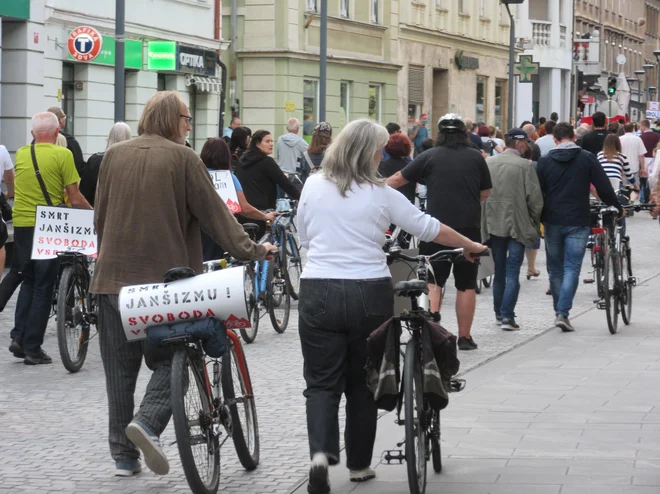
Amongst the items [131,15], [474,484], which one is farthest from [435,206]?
[131,15]

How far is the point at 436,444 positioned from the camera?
23.3 feet

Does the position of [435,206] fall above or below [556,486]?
above

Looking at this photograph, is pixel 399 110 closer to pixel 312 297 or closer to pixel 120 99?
pixel 120 99

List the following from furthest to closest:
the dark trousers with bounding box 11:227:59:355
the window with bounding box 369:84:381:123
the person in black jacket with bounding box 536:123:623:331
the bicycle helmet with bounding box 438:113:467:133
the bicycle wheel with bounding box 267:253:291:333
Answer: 1. the window with bounding box 369:84:381:123
2. the person in black jacket with bounding box 536:123:623:331
3. the bicycle wheel with bounding box 267:253:291:333
4. the bicycle helmet with bounding box 438:113:467:133
5. the dark trousers with bounding box 11:227:59:355

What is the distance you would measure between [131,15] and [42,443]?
2117cm

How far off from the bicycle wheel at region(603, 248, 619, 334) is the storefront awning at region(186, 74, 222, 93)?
19.4 m

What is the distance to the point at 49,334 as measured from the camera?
42.1ft

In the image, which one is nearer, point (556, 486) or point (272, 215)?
point (556, 486)

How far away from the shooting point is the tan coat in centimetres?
684

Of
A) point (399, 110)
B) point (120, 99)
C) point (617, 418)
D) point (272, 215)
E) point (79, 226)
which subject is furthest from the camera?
point (399, 110)

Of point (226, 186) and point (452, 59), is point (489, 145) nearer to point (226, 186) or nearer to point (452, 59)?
point (226, 186)

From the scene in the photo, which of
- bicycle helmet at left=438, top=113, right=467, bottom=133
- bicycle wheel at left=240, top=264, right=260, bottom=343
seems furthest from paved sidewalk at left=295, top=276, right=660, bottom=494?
bicycle wheel at left=240, top=264, right=260, bottom=343

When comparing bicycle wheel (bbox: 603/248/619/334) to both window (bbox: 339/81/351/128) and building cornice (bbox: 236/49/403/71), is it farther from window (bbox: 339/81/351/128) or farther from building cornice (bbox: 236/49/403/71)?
window (bbox: 339/81/351/128)

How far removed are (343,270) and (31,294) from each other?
5.30m
